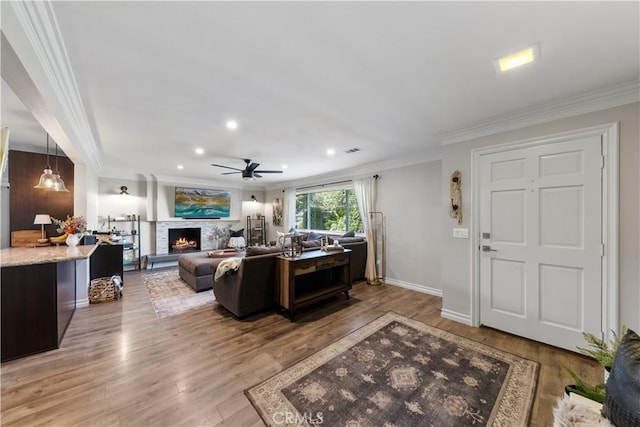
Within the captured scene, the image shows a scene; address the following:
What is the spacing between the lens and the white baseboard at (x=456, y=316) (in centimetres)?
300

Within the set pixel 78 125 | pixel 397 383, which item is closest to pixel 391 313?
pixel 397 383

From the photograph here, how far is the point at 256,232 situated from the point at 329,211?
3190mm

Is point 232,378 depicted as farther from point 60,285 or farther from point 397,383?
point 60,285

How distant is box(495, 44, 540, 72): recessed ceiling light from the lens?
1.62 meters

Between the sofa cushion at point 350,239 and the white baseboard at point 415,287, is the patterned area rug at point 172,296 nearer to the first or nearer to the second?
the sofa cushion at point 350,239

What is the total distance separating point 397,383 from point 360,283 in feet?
9.46

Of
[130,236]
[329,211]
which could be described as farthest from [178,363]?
[130,236]

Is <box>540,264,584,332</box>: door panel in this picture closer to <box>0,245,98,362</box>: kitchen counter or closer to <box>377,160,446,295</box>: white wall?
<box>377,160,446,295</box>: white wall

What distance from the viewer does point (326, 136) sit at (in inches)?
131

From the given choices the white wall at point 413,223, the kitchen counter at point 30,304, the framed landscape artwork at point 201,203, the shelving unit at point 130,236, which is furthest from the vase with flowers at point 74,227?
the white wall at point 413,223

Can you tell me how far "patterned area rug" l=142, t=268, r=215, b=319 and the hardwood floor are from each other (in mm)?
195

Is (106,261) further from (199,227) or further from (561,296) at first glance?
(561,296)

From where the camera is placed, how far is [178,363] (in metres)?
2.19

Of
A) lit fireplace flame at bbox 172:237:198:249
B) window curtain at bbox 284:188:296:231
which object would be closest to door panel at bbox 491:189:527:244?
window curtain at bbox 284:188:296:231
